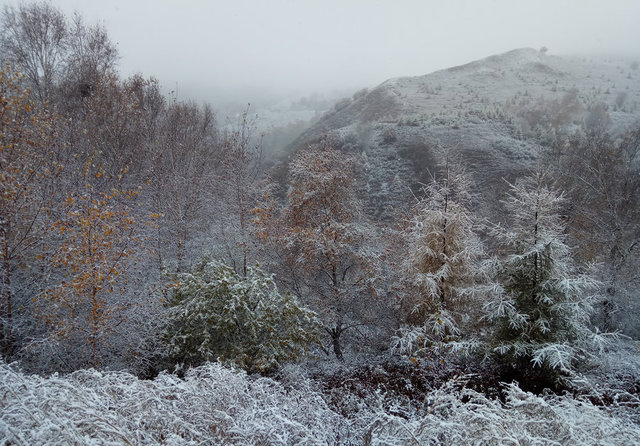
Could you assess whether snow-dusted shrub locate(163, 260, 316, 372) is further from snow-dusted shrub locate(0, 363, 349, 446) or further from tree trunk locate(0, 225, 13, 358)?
snow-dusted shrub locate(0, 363, 349, 446)

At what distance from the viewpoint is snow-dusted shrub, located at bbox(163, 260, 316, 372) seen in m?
8.10

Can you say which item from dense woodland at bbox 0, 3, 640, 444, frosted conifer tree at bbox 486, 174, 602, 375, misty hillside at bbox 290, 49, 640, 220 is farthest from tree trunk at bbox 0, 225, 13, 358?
misty hillside at bbox 290, 49, 640, 220

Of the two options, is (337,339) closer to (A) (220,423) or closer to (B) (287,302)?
(B) (287,302)

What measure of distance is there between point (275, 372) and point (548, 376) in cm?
597

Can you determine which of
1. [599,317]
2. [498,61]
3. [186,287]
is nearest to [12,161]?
[186,287]

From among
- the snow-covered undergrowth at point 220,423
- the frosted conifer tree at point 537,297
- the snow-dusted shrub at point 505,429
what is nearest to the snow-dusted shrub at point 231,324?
the snow-covered undergrowth at point 220,423

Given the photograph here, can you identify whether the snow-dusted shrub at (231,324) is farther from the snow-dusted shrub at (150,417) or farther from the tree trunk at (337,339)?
the snow-dusted shrub at (150,417)

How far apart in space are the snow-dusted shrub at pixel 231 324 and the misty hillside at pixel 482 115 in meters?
13.9

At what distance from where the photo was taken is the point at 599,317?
14.8 metres

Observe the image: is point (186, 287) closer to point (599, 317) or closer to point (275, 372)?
point (275, 372)

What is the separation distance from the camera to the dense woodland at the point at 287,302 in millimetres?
4305

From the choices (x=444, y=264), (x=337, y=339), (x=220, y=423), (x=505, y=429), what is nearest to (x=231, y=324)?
(x=220, y=423)

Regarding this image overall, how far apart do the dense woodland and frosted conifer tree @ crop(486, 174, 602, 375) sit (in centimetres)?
5

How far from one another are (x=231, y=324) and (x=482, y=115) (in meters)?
30.9
